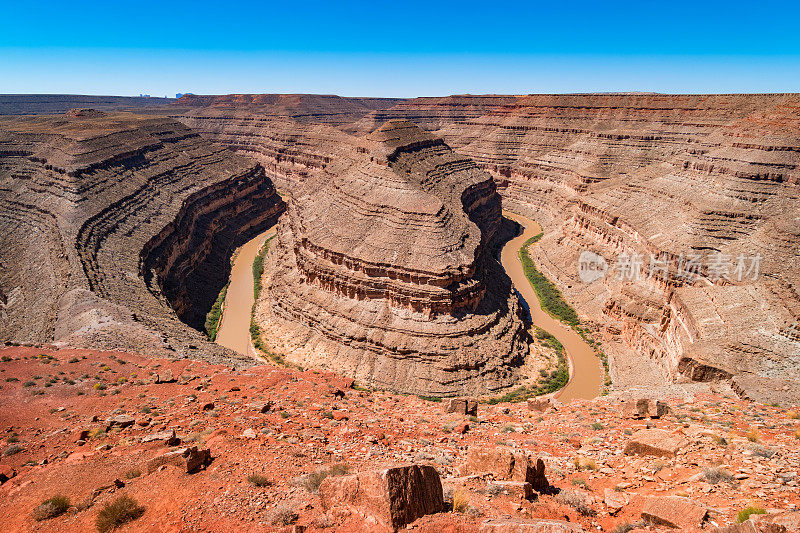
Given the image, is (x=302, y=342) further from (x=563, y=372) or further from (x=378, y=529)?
(x=378, y=529)

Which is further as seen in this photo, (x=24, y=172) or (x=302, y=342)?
(x=24, y=172)

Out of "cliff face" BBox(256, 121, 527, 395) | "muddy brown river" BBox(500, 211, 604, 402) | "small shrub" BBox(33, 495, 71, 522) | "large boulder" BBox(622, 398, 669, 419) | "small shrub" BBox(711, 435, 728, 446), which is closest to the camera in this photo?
"small shrub" BBox(33, 495, 71, 522)

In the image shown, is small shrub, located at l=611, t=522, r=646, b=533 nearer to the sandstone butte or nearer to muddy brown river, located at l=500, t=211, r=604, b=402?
the sandstone butte

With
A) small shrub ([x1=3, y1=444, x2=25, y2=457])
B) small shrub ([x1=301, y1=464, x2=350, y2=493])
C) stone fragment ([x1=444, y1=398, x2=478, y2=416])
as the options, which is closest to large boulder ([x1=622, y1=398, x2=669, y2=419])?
stone fragment ([x1=444, y1=398, x2=478, y2=416])

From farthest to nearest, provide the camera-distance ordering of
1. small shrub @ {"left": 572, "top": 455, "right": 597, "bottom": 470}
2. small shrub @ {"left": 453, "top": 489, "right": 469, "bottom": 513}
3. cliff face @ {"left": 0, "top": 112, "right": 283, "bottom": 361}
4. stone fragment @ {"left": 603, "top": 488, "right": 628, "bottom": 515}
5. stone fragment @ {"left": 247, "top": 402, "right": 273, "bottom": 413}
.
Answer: cliff face @ {"left": 0, "top": 112, "right": 283, "bottom": 361} < stone fragment @ {"left": 247, "top": 402, "right": 273, "bottom": 413} < small shrub @ {"left": 572, "top": 455, "right": 597, "bottom": 470} < stone fragment @ {"left": 603, "top": 488, "right": 628, "bottom": 515} < small shrub @ {"left": 453, "top": 489, "right": 469, "bottom": 513}

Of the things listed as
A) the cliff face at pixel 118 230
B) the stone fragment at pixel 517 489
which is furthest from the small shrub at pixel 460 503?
the cliff face at pixel 118 230

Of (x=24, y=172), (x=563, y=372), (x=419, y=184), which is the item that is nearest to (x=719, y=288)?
(x=563, y=372)

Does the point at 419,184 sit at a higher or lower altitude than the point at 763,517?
higher
